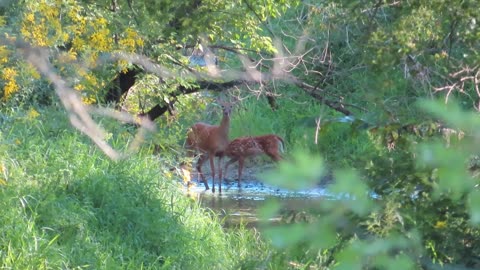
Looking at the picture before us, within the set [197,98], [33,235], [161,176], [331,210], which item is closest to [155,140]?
[161,176]

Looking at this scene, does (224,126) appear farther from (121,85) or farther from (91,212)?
(91,212)

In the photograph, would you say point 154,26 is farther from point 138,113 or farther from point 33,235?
point 33,235

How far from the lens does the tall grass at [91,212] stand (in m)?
6.68

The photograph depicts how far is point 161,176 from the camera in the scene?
888 cm

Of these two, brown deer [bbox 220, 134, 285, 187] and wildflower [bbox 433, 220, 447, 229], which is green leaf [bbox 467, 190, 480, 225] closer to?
wildflower [bbox 433, 220, 447, 229]

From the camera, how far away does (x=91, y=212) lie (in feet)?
24.6

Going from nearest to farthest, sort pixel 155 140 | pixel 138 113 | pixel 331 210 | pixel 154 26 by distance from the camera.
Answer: pixel 331 210 → pixel 154 26 → pixel 155 140 → pixel 138 113

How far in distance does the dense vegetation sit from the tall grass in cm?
2

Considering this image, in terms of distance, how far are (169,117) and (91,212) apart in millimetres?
3383

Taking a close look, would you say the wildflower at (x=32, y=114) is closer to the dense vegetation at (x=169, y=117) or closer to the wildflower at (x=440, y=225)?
the dense vegetation at (x=169, y=117)

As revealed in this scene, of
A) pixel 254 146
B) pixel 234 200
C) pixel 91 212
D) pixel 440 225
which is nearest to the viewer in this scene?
pixel 440 225

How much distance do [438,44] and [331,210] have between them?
392cm

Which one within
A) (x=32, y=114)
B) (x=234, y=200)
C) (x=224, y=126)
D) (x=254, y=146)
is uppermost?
(x=32, y=114)

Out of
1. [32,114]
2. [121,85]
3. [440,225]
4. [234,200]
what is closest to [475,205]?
[440,225]
